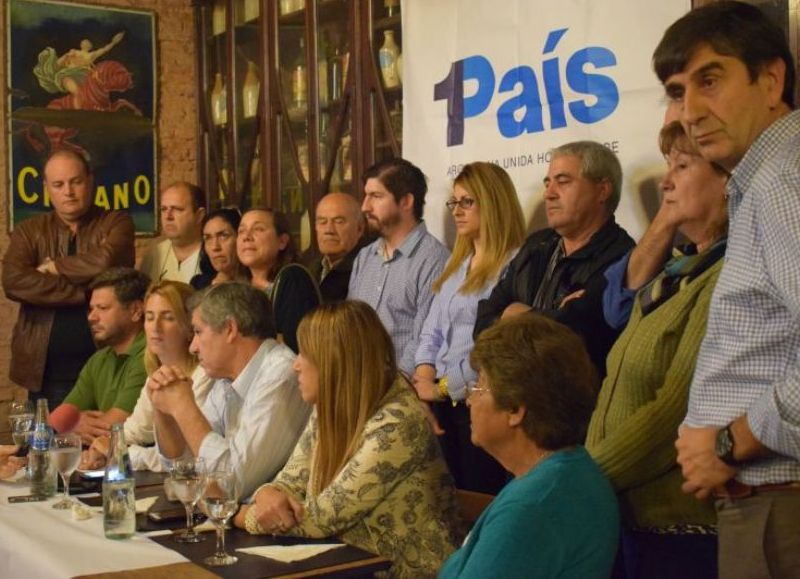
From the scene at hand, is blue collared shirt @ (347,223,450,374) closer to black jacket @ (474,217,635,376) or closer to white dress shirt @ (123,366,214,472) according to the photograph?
black jacket @ (474,217,635,376)

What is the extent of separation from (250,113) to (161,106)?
0.94m

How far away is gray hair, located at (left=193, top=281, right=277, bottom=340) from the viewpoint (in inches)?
125

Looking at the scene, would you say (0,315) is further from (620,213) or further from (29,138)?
(620,213)

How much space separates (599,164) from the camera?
342cm

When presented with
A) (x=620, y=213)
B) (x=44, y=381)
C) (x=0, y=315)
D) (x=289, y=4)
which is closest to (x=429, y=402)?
(x=620, y=213)

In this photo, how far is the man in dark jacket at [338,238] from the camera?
15.2 feet

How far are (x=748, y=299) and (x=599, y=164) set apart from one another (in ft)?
5.62

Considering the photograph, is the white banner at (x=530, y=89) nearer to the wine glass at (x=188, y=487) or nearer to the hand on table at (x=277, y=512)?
the hand on table at (x=277, y=512)

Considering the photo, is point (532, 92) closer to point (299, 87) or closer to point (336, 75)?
point (336, 75)

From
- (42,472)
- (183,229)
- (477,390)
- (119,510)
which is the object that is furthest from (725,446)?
(183,229)

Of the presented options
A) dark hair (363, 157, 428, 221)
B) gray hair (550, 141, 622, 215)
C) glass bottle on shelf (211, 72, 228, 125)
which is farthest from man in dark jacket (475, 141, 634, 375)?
glass bottle on shelf (211, 72, 228, 125)

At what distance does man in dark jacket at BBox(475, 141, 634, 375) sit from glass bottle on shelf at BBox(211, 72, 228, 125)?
3.46m

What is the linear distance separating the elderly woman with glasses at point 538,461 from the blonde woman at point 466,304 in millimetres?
1679

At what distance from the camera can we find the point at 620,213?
3.69 meters
